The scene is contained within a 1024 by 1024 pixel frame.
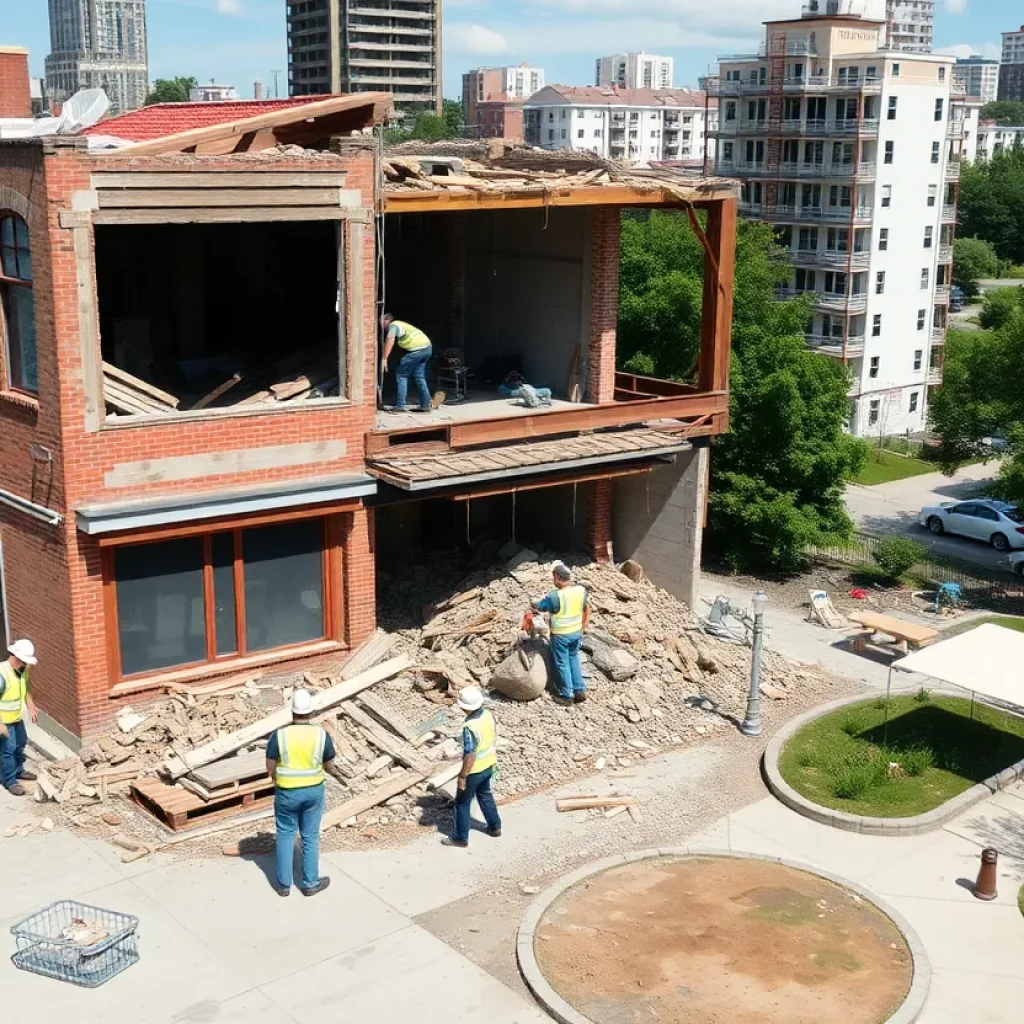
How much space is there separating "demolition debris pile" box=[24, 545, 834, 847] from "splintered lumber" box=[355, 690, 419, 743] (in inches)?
0.9

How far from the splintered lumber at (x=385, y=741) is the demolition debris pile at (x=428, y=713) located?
0.02 m

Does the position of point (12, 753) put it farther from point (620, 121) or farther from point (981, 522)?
point (620, 121)

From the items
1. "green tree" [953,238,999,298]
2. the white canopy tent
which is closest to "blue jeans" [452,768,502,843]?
the white canopy tent

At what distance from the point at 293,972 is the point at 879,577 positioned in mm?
18996

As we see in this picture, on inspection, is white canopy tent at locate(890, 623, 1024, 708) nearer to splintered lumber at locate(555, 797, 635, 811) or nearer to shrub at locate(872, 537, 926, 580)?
splintered lumber at locate(555, 797, 635, 811)

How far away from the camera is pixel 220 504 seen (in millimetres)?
17109

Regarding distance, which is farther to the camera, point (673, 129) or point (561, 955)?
point (673, 129)

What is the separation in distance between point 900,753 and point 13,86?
17642 mm

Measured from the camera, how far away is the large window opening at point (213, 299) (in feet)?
69.4

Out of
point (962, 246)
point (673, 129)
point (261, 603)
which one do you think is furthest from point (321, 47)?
point (261, 603)

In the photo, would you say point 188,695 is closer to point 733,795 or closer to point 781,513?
point 733,795

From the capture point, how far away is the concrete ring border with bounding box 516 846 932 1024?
12.3 m

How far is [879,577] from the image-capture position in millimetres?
28781

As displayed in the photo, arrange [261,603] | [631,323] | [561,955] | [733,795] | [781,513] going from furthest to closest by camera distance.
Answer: [631,323] → [781,513] → [261,603] → [733,795] → [561,955]
